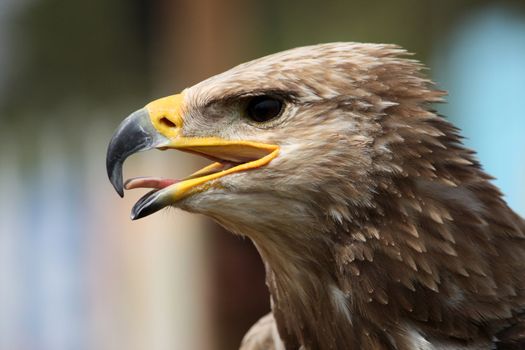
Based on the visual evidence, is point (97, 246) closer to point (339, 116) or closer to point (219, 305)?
point (219, 305)

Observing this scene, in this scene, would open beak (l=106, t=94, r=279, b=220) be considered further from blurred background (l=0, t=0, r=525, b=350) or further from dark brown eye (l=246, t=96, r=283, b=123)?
blurred background (l=0, t=0, r=525, b=350)

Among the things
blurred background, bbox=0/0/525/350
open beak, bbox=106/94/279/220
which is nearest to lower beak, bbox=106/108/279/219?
open beak, bbox=106/94/279/220

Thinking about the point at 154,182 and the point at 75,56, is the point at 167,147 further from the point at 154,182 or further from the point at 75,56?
the point at 75,56

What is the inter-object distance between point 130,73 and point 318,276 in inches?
197

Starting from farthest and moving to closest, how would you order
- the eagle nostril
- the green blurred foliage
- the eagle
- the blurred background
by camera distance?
the green blurred foliage
the blurred background
the eagle nostril
the eagle

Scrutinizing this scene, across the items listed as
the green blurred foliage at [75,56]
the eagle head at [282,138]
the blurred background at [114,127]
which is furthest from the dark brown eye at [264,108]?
the green blurred foliage at [75,56]

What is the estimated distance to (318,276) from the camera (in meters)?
1.79

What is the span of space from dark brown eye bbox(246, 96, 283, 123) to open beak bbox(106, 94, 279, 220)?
0.18 feet

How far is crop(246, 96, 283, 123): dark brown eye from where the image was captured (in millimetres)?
1747

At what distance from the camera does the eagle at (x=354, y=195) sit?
171cm

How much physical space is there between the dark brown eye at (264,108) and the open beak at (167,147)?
2.2 inches

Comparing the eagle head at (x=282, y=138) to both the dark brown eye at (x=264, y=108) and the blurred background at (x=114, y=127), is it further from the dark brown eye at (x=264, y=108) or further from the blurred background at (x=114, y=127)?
the blurred background at (x=114, y=127)

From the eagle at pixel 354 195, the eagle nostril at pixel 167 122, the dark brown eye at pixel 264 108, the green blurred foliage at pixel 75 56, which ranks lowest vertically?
the eagle at pixel 354 195

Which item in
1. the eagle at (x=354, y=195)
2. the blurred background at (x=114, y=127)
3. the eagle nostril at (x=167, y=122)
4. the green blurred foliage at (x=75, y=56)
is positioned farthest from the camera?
the green blurred foliage at (x=75, y=56)
